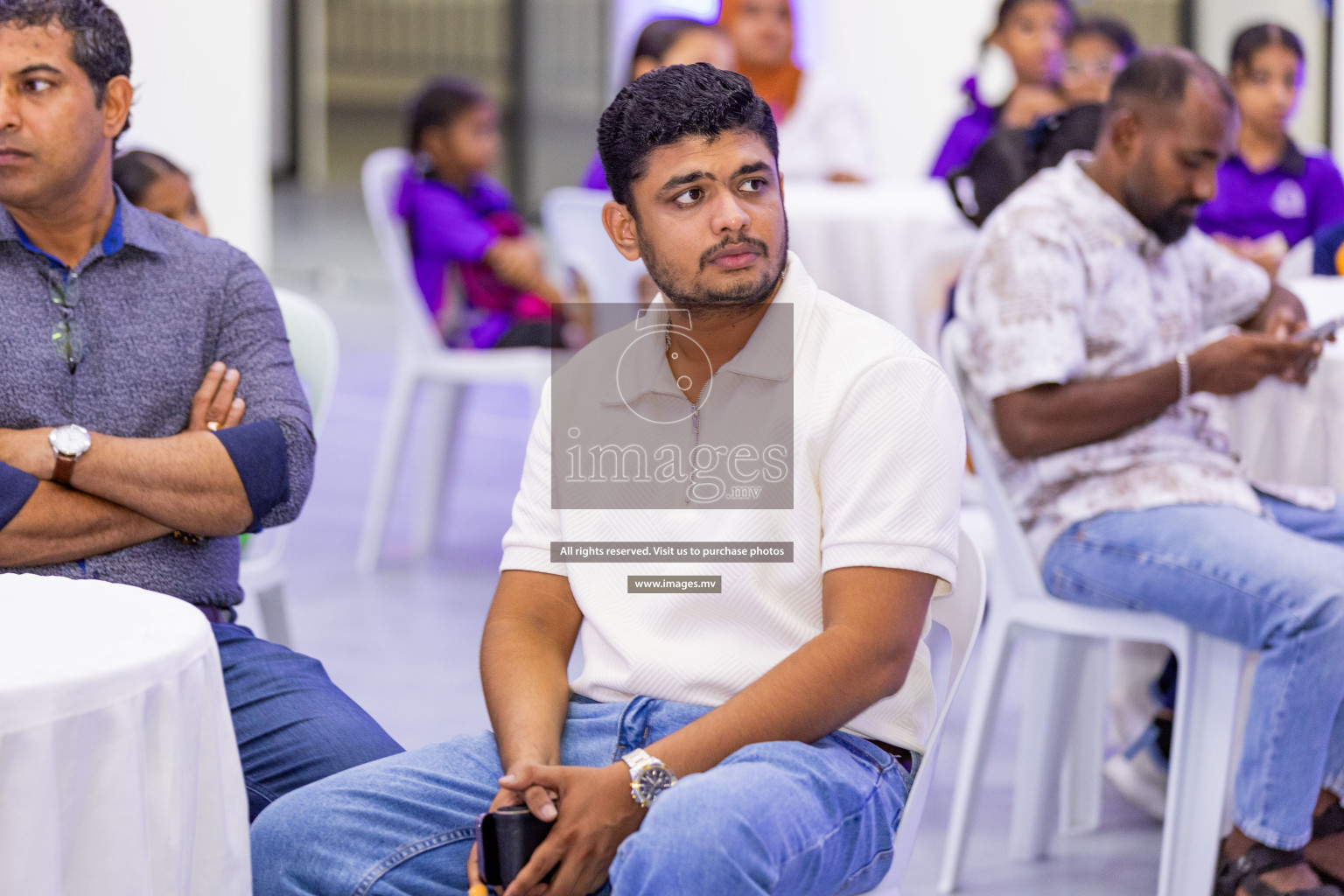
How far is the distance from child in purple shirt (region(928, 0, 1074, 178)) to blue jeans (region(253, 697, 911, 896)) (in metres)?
3.55

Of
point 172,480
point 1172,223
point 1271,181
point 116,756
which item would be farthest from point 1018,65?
point 116,756

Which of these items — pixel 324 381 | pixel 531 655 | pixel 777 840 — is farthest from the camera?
pixel 324 381

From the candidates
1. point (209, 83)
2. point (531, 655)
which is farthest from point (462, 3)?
point (531, 655)

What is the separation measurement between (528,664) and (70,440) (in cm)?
65

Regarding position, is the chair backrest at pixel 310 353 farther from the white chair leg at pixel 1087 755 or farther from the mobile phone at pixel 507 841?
the white chair leg at pixel 1087 755

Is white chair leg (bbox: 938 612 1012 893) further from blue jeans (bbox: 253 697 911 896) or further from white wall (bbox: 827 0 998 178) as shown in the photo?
white wall (bbox: 827 0 998 178)

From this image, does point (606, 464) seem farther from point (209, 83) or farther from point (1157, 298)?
point (209, 83)

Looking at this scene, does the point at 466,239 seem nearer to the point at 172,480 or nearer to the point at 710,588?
the point at 172,480

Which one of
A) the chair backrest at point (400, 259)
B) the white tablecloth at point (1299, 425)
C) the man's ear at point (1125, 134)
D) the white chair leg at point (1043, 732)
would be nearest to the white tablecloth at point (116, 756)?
the white chair leg at point (1043, 732)

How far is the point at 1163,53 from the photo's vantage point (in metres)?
2.37

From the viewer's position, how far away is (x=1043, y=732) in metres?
2.43

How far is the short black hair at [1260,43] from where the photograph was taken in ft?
14.1

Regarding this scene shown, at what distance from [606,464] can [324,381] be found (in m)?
1.05

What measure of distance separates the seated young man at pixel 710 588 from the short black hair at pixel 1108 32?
390cm
